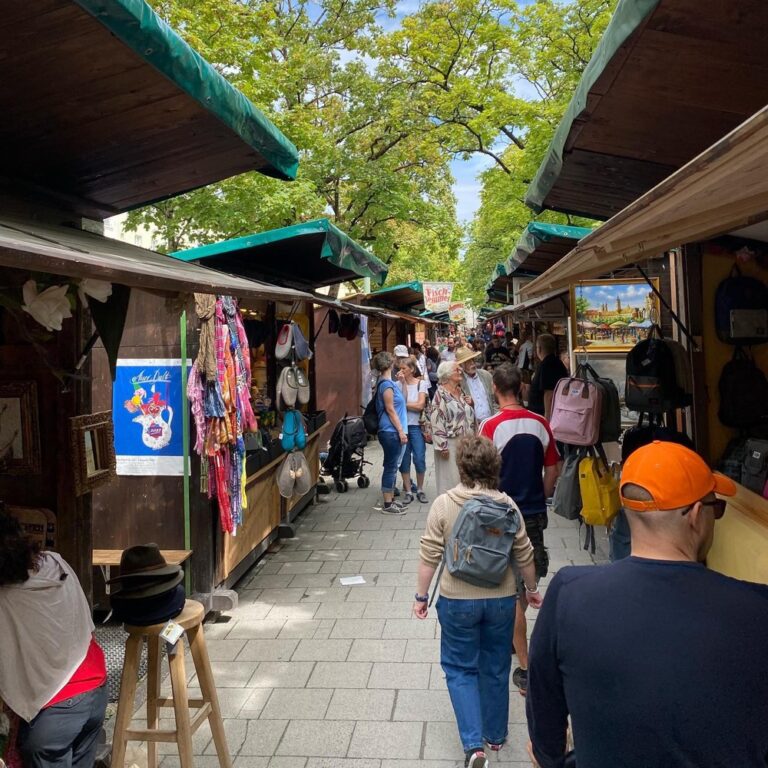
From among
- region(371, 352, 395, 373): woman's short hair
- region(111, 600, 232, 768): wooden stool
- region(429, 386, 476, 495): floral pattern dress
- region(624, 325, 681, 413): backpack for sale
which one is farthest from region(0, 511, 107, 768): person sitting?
region(371, 352, 395, 373): woman's short hair

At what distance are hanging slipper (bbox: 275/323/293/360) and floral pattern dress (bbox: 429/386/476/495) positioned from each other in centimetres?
159

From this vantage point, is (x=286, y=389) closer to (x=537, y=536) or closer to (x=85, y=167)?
(x=85, y=167)

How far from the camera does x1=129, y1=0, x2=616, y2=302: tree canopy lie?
14.0 meters

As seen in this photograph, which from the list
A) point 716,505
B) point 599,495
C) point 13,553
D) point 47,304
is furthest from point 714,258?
point 13,553

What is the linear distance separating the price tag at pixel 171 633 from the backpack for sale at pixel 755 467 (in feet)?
9.57

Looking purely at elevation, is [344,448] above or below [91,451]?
below

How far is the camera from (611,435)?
4344mm

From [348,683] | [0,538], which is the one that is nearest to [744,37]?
[0,538]

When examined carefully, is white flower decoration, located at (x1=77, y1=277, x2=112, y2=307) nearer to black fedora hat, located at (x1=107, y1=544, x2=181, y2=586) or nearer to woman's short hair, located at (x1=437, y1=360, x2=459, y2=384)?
black fedora hat, located at (x1=107, y1=544, x2=181, y2=586)

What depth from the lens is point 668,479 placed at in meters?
1.68

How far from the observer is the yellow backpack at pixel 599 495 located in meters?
4.01

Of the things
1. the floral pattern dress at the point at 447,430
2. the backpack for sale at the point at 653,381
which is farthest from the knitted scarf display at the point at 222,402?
the backpack for sale at the point at 653,381

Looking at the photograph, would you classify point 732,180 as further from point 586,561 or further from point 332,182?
point 332,182

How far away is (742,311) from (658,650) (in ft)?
10.1
